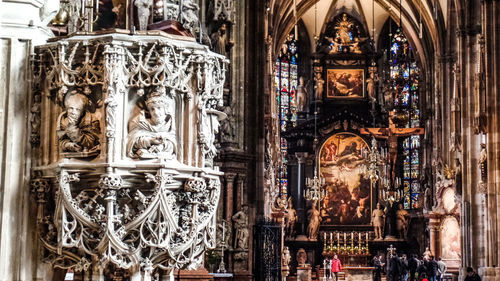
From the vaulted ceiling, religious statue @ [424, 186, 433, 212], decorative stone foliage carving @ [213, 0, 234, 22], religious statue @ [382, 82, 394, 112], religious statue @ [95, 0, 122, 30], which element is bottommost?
religious statue @ [424, 186, 433, 212]

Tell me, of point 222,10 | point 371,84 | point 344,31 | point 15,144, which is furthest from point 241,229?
point 344,31

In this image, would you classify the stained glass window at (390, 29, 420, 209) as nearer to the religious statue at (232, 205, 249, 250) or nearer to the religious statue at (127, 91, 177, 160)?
the religious statue at (232, 205, 249, 250)

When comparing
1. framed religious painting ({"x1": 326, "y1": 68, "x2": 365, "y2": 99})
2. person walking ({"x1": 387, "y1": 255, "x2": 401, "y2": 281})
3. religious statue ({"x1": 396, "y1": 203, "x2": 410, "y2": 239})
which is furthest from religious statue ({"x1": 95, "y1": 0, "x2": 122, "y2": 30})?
framed religious painting ({"x1": 326, "y1": 68, "x2": 365, "y2": 99})

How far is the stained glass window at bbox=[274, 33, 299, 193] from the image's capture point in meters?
46.2

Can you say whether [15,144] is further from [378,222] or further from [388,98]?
[378,222]

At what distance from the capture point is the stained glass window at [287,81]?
46.2 m

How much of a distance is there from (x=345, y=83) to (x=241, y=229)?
2849cm

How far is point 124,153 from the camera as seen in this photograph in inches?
208

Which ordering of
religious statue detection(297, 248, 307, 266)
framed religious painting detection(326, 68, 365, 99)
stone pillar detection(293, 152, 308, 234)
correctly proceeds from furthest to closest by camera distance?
framed religious painting detection(326, 68, 365, 99) → stone pillar detection(293, 152, 308, 234) → religious statue detection(297, 248, 307, 266)

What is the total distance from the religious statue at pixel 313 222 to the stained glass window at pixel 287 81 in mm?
3842

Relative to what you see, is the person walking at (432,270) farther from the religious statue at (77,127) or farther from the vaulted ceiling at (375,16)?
the religious statue at (77,127)

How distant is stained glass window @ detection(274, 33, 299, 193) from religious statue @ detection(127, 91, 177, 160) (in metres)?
40.5

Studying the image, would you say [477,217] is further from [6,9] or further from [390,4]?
[6,9]

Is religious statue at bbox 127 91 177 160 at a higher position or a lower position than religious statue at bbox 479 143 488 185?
lower
